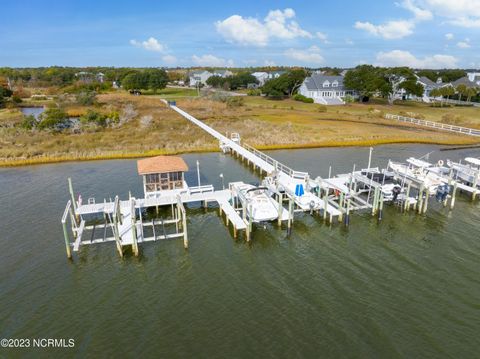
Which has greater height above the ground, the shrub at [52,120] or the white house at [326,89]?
the white house at [326,89]

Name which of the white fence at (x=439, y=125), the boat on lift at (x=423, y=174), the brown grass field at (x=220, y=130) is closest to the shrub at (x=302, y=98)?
the brown grass field at (x=220, y=130)

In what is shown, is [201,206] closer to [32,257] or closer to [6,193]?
[32,257]

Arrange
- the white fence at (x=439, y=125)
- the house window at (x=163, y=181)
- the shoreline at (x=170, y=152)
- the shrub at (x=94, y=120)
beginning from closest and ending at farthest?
the house window at (x=163, y=181) → the shoreline at (x=170, y=152) → the white fence at (x=439, y=125) → the shrub at (x=94, y=120)

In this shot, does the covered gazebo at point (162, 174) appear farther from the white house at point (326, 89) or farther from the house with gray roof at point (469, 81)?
the house with gray roof at point (469, 81)

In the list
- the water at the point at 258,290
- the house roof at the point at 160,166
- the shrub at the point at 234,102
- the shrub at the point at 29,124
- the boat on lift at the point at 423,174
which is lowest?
the water at the point at 258,290

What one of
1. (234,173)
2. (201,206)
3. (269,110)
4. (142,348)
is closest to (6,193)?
(201,206)
